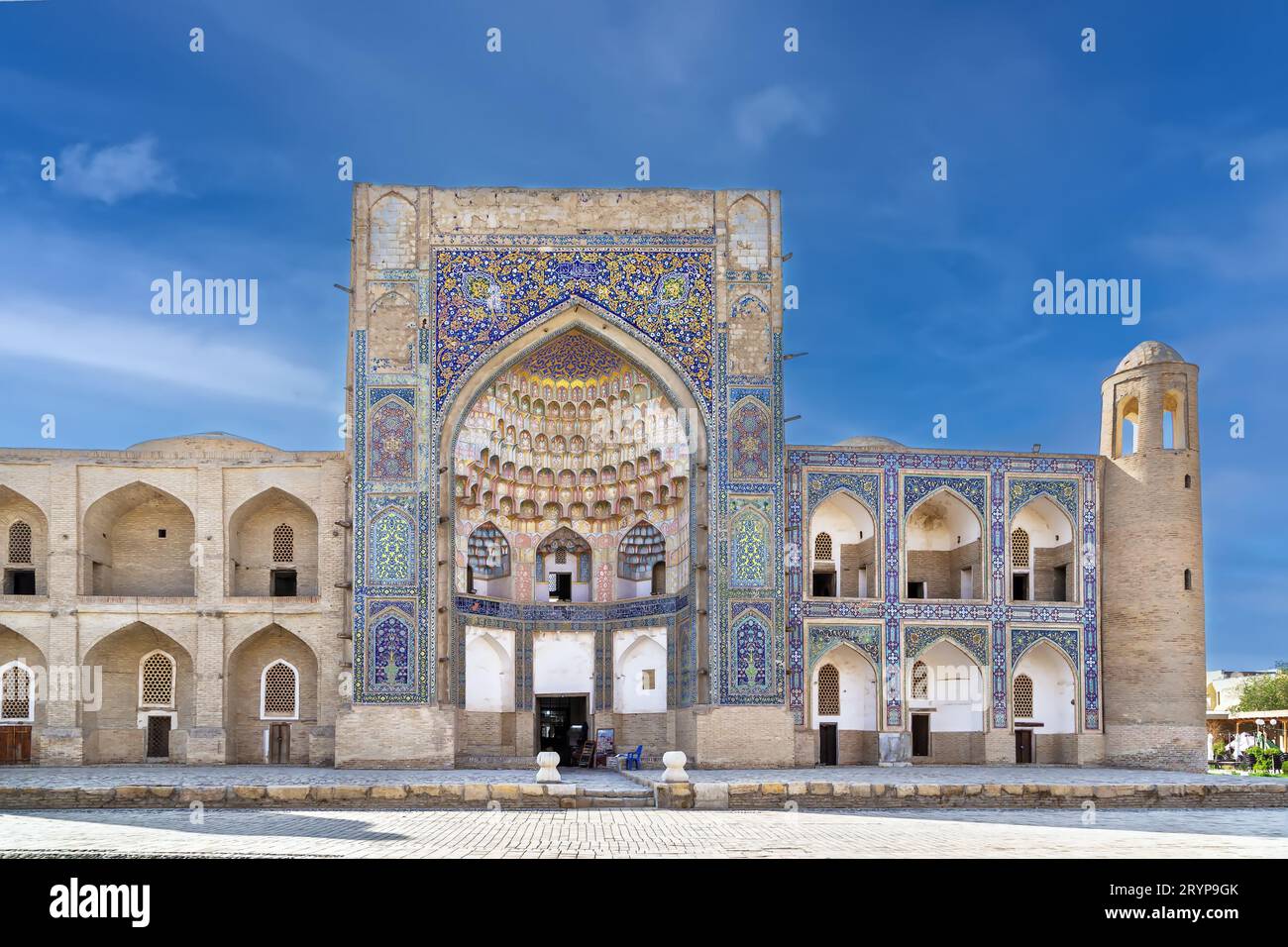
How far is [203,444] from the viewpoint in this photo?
25.2 meters

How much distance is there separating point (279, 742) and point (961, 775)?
490 inches

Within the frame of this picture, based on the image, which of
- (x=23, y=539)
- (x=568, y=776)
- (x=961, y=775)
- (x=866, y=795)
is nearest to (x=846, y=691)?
(x=961, y=775)

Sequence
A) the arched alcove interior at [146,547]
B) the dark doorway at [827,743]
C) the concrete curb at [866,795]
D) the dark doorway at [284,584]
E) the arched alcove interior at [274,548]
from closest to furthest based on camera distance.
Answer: the concrete curb at [866,795], the dark doorway at [827,743], the arched alcove interior at [146,547], the arched alcove interior at [274,548], the dark doorway at [284,584]

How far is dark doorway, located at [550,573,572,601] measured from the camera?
1006 inches

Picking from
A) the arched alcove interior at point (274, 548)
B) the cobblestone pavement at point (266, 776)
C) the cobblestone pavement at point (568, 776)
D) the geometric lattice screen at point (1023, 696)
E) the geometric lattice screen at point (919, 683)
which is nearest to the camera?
the cobblestone pavement at point (266, 776)

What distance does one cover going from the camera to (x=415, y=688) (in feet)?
71.7

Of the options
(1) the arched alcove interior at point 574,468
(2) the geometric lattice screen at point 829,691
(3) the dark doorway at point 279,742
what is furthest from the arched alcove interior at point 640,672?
(3) the dark doorway at point 279,742

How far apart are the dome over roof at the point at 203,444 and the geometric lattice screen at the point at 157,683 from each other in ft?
13.5

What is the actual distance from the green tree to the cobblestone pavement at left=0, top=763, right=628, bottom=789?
1192 inches

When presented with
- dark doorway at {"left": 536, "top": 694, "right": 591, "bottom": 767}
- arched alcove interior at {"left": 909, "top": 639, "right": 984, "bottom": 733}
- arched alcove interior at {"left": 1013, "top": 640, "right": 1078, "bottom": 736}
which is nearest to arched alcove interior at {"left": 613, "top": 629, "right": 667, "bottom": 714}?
dark doorway at {"left": 536, "top": 694, "right": 591, "bottom": 767}

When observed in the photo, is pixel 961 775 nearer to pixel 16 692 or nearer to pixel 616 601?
pixel 616 601

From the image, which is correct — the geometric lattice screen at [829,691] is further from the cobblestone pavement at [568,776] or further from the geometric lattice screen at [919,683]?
the cobblestone pavement at [568,776]

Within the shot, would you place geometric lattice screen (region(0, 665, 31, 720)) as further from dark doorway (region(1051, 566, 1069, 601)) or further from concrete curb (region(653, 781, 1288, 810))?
dark doorway (region(1051, 566, 1069, 601))

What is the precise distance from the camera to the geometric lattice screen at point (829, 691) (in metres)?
23.8
